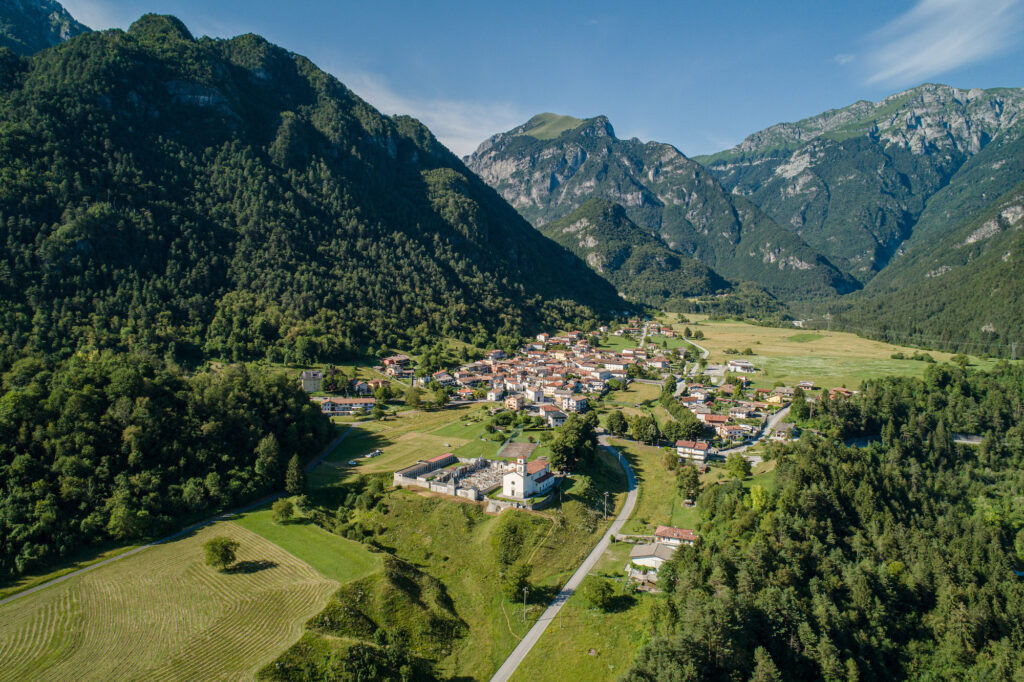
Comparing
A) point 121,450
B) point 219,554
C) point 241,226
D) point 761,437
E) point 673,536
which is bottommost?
point 673,536


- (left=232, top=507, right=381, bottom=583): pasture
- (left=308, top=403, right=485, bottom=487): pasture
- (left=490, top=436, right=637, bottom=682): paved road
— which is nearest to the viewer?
(left=490, top=436, right=637, bottom=682): paved road

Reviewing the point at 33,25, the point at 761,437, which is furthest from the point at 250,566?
the point at 33,25

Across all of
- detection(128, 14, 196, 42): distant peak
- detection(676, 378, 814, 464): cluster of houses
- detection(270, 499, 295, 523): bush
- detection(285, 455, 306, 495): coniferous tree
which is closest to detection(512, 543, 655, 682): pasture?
detection(270, 499, 295, 523): bush

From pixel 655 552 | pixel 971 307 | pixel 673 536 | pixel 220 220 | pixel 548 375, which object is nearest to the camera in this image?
pixel 655 552

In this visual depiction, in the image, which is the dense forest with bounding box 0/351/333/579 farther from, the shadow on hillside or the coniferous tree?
the shadow on hillside

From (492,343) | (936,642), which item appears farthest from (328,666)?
(492,343)

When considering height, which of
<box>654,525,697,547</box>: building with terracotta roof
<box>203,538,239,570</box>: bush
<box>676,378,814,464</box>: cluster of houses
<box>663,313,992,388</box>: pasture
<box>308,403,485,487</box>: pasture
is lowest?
<box>654,525,697,547</box>: building with terracotta roof

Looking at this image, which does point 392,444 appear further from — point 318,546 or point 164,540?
point 164,540
